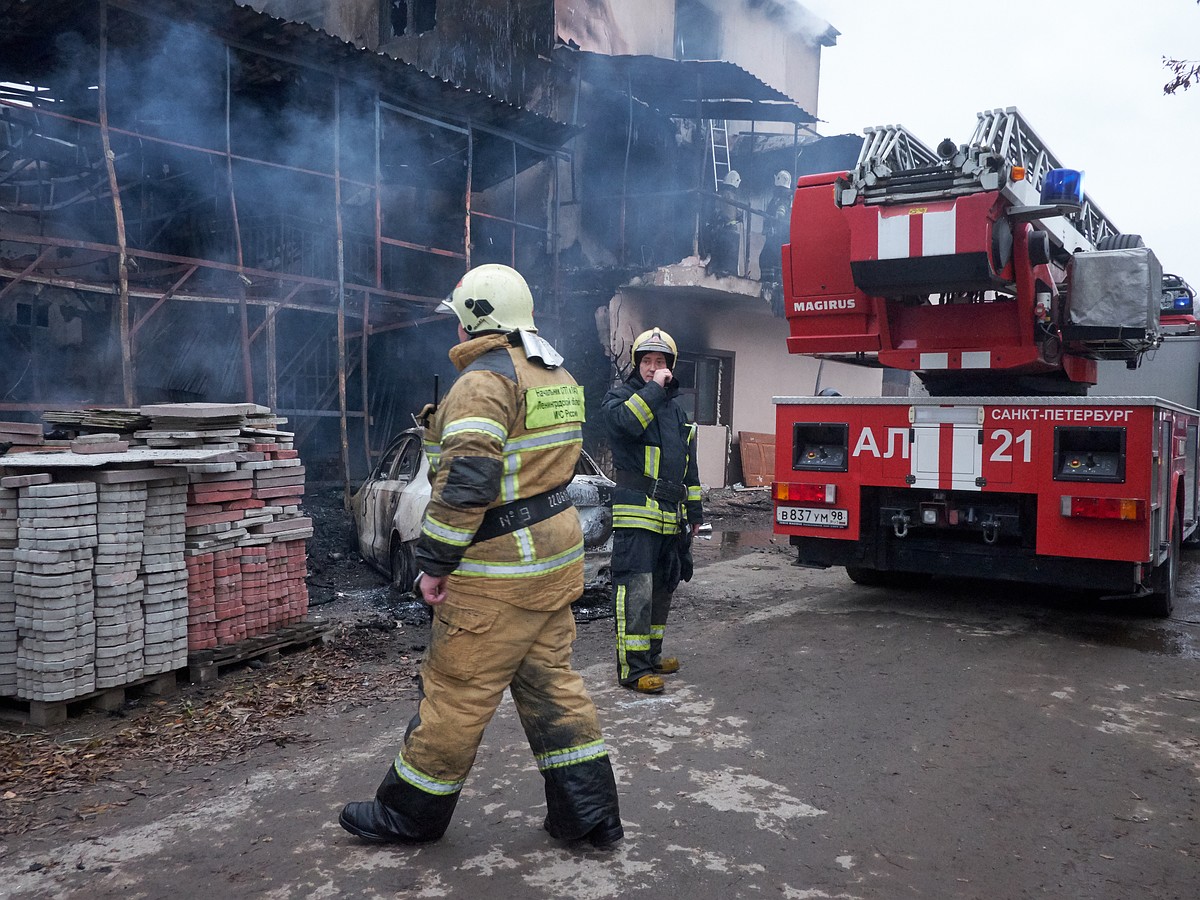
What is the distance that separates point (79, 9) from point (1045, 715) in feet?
30.6

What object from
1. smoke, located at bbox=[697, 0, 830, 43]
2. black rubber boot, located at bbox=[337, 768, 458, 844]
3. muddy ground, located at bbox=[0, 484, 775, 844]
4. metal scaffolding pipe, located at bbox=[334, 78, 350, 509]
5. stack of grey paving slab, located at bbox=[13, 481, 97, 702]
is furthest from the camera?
smoke, located at bbox=[697, 0, 830, 43]

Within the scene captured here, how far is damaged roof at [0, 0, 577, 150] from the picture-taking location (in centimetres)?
793

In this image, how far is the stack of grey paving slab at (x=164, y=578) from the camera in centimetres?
427

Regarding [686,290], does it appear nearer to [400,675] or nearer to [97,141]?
[97,141]

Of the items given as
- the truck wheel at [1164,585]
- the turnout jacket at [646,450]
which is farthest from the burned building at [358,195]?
the truck wheel at [1164,585]

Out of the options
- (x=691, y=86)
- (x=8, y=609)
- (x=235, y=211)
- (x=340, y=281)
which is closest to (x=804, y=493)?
(x=8, y=609)

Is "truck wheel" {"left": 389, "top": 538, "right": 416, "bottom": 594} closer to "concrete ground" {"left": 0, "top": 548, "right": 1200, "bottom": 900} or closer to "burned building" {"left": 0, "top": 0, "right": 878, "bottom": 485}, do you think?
"concrete ground" {"left": 0, "top": 548, "right": 1200, "bottom": 900}

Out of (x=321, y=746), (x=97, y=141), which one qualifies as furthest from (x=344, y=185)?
(x=321, y=746)

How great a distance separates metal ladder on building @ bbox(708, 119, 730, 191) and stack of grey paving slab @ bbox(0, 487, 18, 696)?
476 inches

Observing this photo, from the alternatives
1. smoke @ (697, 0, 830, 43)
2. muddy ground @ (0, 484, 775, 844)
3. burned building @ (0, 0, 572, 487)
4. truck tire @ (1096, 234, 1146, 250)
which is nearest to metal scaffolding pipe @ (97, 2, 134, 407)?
burned building @ (0, 0, 572, 487)

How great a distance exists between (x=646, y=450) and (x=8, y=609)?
305cm

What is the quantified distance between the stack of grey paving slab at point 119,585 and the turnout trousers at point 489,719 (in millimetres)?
1982

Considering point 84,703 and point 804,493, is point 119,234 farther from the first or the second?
point 804,493

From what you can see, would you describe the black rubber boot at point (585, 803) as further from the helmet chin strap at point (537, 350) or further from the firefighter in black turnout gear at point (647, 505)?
the firefighter in black turnout gear at point (647, 505)
